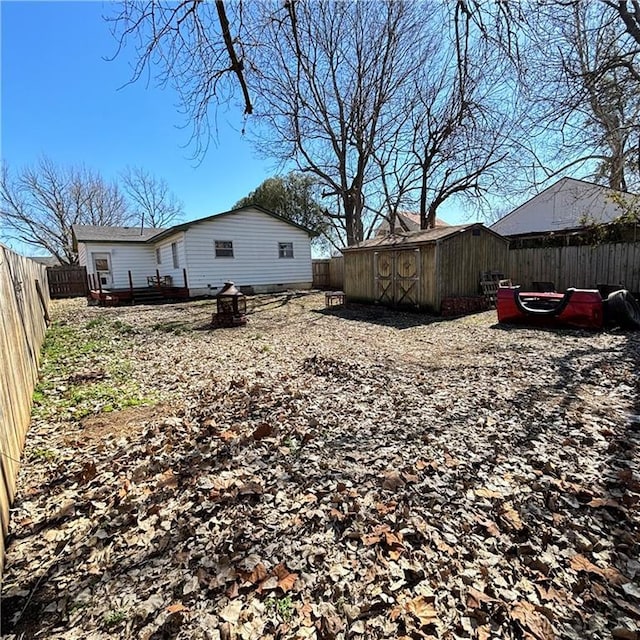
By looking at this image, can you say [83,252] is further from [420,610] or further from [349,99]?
[420,610]

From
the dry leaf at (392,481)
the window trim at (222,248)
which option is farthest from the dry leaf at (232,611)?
the window trim at (222,248)

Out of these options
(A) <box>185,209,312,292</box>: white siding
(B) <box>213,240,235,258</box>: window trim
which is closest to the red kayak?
(A) <box>185,209,312,292</box>: white siding

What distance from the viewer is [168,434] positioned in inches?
146

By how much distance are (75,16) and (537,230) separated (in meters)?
22.9

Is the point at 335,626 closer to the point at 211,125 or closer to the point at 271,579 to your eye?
the point at 271,579

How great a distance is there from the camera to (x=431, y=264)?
1105 centimetres

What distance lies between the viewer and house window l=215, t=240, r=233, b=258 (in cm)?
1727

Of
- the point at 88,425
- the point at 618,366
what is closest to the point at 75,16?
the point at 88,425

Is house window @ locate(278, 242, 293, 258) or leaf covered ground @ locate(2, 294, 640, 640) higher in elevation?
house window @ locate(278, 242, 293, 258)

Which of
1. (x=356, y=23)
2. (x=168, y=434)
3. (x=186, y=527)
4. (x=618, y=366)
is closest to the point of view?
(x=186, y=527)

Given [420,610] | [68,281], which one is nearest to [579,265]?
[420,610]

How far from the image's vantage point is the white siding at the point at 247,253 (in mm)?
16750

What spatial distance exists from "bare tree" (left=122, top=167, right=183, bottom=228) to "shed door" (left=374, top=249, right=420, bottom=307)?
31.1 metres

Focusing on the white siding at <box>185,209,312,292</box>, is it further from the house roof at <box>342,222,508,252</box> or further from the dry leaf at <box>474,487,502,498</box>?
the dry leaf at <box>474,487,502,498</box>
